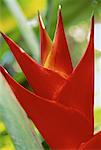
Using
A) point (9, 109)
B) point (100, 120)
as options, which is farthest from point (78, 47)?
point (9, 109)

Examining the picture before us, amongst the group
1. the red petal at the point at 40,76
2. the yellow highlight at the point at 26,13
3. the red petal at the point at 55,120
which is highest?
the yellow highlight at the point at 26,13

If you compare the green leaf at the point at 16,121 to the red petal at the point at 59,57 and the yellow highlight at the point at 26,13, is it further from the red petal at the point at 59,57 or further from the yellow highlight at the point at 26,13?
the yellow highlight at the point at 26,13

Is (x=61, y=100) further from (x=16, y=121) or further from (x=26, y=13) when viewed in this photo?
(x=26, y=13)

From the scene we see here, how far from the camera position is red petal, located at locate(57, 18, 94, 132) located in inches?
19.5

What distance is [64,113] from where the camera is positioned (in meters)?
0.50

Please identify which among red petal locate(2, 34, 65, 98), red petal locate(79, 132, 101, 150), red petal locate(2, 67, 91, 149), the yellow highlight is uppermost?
the yellow highlight

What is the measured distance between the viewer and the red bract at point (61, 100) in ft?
1.62

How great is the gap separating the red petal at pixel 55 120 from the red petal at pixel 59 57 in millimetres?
51

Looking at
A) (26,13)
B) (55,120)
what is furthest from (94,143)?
(26,13)

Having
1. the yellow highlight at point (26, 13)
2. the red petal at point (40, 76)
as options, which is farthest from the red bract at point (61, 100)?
the yellow highlight at point (26, 13)

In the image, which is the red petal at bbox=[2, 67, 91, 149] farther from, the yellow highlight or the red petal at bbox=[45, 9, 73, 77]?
the yellow highlight

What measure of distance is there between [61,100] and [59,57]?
6 cm

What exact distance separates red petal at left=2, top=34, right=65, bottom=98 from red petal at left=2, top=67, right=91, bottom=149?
0.02 metres

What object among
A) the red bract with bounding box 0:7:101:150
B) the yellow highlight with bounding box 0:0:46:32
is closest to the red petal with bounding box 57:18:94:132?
the red bract with bounding box 0:7:101:150
